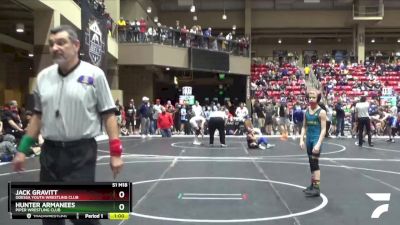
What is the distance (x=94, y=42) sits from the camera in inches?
834

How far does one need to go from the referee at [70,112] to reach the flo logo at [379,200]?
4.49 meters

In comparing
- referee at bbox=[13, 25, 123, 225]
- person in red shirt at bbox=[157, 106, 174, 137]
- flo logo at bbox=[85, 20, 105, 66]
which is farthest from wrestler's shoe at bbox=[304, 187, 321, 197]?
person in red shirt at bbox=[157, 106, 174, 137]

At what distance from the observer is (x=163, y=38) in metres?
33.2

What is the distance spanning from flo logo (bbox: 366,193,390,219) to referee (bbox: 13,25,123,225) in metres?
4.49

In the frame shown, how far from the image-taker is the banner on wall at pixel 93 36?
1967 centimetres

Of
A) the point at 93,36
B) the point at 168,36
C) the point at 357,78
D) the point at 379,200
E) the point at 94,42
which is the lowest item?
the point at 379,200

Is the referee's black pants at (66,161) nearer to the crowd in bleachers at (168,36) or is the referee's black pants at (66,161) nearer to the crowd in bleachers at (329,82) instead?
the crowd in bleachers at (168,36)

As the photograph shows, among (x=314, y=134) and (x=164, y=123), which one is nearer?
(x=314, y=134)

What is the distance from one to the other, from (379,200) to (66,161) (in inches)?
232

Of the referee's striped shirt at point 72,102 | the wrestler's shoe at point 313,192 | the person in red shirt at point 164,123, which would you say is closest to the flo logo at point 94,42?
the person in red shirt at point 164,123

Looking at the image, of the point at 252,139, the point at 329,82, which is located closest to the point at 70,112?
the point at 252,139

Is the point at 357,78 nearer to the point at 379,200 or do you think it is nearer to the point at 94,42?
the point at 94,42

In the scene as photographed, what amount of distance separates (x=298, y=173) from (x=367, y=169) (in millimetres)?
1927

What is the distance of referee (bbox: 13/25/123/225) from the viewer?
4.03 m
